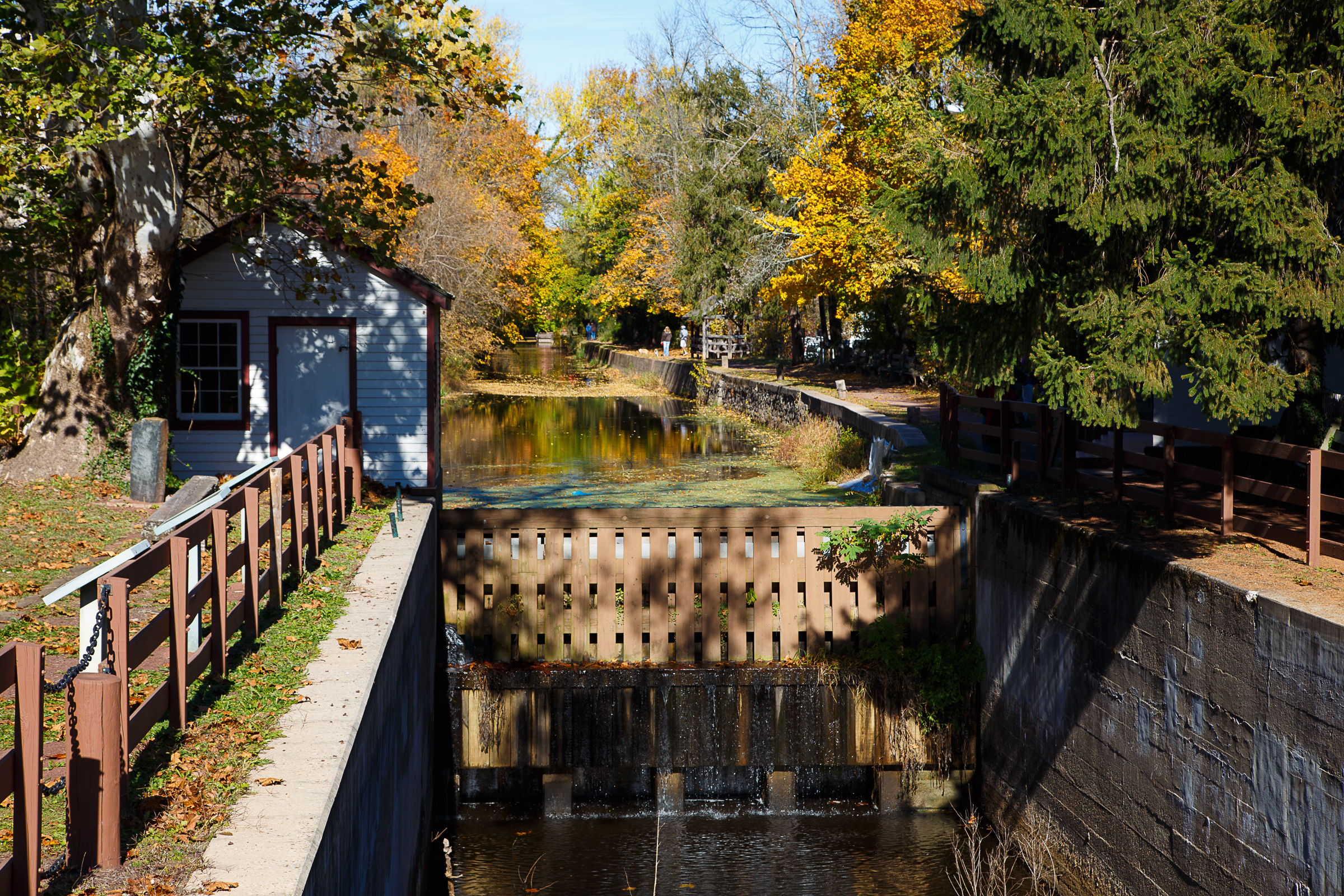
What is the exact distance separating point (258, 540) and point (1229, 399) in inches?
256

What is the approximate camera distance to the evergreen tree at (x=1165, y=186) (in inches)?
319

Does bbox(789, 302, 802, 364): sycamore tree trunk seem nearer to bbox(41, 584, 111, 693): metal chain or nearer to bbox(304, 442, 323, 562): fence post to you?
bbox(304, 442, 323, 562): fence post

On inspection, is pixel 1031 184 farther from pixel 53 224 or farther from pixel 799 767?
pixel 53 224

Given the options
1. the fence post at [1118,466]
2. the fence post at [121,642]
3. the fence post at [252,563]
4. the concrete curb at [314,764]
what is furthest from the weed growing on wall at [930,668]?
the fence post at [121,642]

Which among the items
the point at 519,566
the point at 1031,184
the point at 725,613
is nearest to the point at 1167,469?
the point at 1031,184

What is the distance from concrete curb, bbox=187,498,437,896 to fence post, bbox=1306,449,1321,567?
5805 millimetres

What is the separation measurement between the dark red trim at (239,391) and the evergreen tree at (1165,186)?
387 inches

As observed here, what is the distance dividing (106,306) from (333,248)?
2807mm

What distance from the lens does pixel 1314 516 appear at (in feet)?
24.7

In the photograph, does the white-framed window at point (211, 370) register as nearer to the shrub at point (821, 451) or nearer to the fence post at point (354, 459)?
the fence post at point (354, 459)

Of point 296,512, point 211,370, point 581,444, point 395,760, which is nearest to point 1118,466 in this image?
point 395,760

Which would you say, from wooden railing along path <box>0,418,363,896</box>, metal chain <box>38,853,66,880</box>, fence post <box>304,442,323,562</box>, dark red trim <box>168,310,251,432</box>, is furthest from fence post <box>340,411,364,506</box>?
metal chain <box>38,853,66,880</box>

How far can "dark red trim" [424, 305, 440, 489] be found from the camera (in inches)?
605

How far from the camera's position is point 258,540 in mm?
7070
